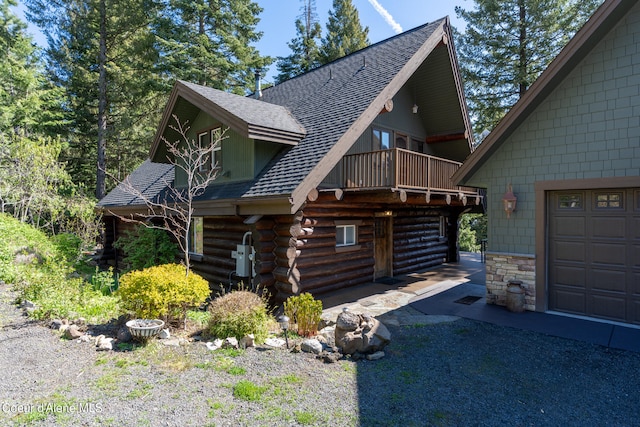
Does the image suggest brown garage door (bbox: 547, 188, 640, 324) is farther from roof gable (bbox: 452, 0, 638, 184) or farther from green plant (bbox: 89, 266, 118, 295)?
green plant (bbox: 89, 266, 118, 295)

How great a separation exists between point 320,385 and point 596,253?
5917 mm

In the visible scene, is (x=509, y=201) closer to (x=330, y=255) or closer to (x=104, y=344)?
(x=330, y=255)

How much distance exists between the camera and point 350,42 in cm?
2569

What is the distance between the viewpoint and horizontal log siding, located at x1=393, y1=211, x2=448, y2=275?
38.9ft

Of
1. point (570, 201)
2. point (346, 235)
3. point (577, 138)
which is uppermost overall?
point (577, 138)

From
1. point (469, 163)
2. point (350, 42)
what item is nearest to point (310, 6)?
point (350, 42)

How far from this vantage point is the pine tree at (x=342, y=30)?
85.7ft

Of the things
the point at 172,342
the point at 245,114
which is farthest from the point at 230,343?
the point at 245,114

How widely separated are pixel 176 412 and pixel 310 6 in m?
30.5

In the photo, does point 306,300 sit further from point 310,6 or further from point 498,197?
point 310,6

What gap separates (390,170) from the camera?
27.6 ft

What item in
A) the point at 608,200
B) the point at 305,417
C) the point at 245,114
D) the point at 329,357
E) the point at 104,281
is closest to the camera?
the point at 305,417

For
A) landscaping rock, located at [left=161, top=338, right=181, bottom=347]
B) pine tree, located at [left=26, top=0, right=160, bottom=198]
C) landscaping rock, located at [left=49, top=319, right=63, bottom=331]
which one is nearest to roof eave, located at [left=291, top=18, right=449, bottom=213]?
landscaping rock, located at [left=161, top=338, right=181, bottom=347]

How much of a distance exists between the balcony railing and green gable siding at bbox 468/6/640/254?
141 cm
